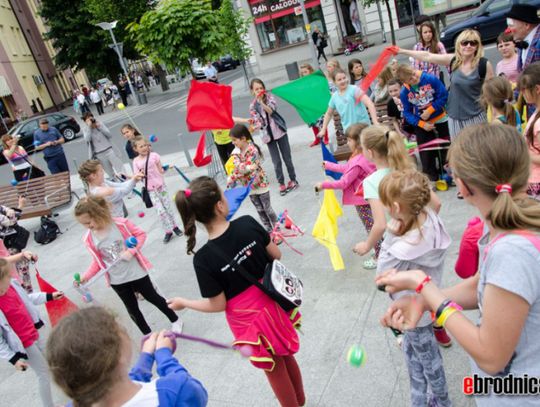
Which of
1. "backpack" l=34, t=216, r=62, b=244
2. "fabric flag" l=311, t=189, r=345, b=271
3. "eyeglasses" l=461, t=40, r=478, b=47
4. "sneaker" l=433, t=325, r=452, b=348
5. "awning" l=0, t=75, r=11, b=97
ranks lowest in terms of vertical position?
"sneaker" l=433, t=325, r=452, b=348

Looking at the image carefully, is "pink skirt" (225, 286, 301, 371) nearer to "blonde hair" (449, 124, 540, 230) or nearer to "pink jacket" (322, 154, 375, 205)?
"pink jacket" (322, 154, 375, 205)

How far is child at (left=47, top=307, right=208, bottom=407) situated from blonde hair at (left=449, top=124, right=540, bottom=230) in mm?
1383

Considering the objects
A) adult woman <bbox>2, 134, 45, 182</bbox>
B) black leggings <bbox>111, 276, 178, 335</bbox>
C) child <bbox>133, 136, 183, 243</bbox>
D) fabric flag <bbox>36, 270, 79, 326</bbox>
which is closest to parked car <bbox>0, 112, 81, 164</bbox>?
adult woman <bbox>2, 134, 45, 182</bbox>

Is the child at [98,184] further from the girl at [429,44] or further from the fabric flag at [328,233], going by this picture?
the girl at [429,44]

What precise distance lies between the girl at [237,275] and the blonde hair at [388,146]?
3.62 feet

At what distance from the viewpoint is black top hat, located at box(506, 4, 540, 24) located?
15.1 feet

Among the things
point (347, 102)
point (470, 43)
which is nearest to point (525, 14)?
point (470, 43)

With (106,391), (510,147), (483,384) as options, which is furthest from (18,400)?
(510,147)

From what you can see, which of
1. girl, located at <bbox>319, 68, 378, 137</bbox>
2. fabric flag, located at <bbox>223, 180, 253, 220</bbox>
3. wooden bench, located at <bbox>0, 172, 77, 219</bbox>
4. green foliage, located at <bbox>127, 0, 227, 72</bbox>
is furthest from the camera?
wooden bench, located at <bbox>0, 172, 77, 219</bbox>

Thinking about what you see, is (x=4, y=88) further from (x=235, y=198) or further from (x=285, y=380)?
(x=285, y=380)

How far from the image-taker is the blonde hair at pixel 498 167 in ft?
4.64

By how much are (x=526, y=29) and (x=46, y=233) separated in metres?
8.36

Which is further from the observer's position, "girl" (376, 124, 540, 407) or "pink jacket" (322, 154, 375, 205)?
"pink jacket" (322, 154, 375, 205)

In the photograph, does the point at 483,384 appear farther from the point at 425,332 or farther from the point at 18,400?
the point at 18,400
